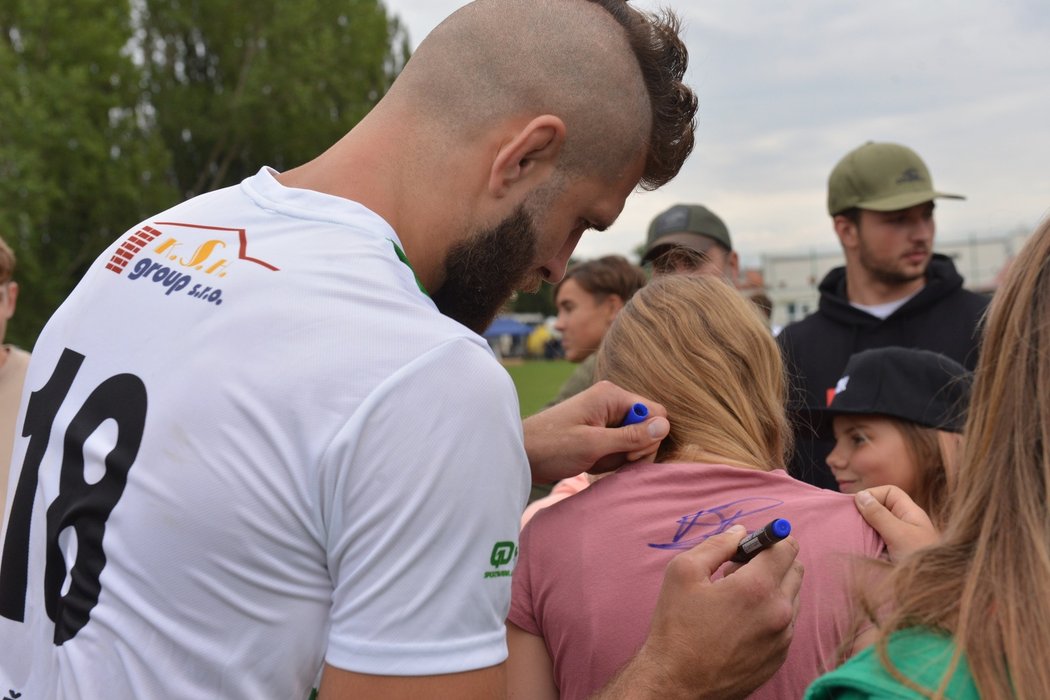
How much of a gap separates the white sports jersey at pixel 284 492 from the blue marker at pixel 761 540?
1.50 ft

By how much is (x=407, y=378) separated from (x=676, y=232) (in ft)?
13.6

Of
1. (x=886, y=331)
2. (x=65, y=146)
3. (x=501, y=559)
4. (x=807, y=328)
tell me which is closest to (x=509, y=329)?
(x=65, y=146)

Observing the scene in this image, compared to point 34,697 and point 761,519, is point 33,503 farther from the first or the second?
point 761,519

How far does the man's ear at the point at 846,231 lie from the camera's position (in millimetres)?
4750

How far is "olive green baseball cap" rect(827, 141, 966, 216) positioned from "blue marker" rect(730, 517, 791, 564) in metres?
3.18

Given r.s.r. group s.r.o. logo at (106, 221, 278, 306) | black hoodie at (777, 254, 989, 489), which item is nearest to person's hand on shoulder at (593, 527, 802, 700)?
r.s.r. group s.r.o. logo at (106, 221, 278, 306)

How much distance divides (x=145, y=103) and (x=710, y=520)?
100 ft

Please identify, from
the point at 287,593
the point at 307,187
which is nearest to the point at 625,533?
the point at 287,593

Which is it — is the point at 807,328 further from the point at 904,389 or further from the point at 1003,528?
the point at 1003,528

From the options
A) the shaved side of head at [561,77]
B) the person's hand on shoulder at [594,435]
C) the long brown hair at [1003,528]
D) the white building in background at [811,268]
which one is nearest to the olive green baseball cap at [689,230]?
the shaved side of head at [561,77]

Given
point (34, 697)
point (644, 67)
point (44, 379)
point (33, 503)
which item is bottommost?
point (34, 697)

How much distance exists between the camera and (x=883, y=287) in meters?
4.53

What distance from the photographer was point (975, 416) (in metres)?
1.39

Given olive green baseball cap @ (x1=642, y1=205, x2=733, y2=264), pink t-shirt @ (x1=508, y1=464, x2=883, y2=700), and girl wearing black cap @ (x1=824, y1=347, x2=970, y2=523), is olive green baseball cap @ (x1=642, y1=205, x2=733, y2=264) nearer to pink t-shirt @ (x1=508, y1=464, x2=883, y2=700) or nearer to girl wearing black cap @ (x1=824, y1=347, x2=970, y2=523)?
girl wearing black cap @ (x1=824, y1=347, x2=970, y2=523)
